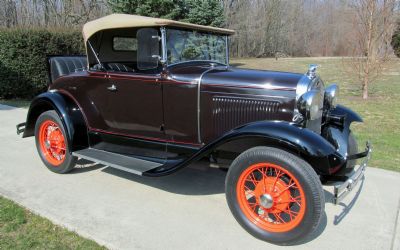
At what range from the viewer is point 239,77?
339cm

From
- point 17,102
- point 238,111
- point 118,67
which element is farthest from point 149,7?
point 238,111

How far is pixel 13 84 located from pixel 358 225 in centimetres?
955

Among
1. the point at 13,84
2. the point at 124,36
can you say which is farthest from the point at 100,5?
the point at 124,36

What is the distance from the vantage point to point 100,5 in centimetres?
2086

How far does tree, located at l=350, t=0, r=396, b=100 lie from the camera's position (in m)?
9.90

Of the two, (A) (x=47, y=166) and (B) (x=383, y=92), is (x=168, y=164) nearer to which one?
(A) (x=47, y=166)

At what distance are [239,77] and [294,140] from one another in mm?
918

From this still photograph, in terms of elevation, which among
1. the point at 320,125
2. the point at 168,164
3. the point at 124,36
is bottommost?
the point at 168,164

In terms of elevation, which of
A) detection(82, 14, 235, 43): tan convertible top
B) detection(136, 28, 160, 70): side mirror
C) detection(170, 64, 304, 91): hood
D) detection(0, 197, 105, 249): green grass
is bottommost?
detection(0, 197, 105, 249): green grass

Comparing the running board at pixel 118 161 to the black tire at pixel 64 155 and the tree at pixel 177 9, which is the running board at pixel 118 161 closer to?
the black tire at pixel 64 155

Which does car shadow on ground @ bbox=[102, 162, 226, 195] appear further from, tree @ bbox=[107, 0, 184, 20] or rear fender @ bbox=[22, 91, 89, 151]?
tree @ bbox=[107, 0, 184, 20]

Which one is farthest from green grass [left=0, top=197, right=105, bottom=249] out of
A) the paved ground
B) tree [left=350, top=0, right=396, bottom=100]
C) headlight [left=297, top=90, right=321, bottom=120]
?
tree [left=350, top=0, right=396, bottom=100]

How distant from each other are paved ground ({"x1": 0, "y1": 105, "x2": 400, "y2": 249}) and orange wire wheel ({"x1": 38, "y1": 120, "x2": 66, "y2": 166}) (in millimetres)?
182

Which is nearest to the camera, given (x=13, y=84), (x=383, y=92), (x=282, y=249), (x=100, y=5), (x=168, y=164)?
(x=282, y=249)
